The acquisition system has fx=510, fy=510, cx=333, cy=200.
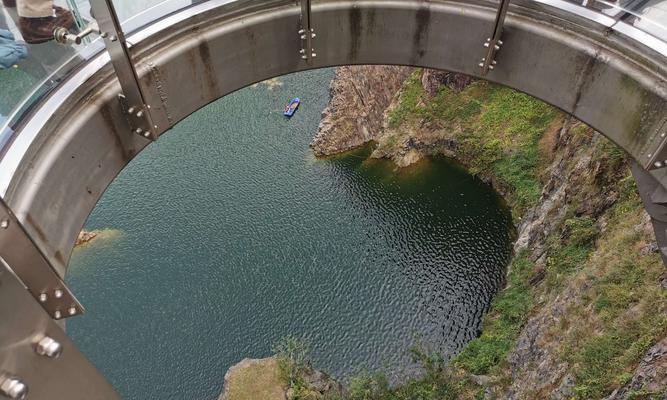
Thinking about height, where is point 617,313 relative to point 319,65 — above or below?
below

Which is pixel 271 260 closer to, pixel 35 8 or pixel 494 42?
pixel 494 42

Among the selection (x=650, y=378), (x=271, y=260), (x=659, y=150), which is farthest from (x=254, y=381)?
(x=659, y=150)

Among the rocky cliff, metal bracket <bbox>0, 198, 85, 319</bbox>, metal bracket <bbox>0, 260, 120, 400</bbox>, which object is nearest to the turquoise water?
the rocky cliff

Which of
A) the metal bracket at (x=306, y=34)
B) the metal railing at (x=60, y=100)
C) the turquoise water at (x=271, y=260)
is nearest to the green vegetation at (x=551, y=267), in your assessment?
the turquoise water at (x=271, y=260)

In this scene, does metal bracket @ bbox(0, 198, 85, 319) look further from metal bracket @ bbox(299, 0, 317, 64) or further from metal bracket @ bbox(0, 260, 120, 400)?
metal bracket @ bbox(299, 0, 317, 64)

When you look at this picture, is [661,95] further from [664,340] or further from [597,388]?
[597,388]

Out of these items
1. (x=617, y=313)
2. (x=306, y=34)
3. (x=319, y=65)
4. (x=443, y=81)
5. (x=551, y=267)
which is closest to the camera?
(x=306, y=34)

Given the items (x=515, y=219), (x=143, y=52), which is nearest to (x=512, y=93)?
(x=515, y=219)
